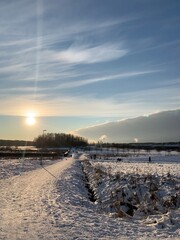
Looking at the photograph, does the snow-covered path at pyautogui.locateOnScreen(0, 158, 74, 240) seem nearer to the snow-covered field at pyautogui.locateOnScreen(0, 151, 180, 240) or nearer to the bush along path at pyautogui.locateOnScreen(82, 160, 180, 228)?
the snow-covered field at pyautogui.locateOnScreen(0, 151, 180, 240)

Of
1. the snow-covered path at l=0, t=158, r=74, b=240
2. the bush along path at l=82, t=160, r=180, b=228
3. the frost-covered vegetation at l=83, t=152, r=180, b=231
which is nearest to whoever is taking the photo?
the snow-covered path at l=0, t=158, r=74, b=240

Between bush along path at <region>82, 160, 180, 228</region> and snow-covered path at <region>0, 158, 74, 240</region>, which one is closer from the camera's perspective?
snow-covered path at <region>0, 158, 74, 240</region>

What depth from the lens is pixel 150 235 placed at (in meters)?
9.99

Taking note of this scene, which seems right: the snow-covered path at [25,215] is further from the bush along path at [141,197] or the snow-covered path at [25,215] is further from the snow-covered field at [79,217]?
the bush along path at [141,197]

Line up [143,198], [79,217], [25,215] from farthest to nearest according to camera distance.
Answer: [143,198], [25,215], [79,217]

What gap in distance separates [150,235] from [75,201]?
7.10m

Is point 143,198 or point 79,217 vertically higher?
point 143,198

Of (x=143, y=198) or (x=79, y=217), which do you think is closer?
(x=79, y=217)

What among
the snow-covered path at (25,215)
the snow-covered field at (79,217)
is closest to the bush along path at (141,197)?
the snow-covered field at (79,217)

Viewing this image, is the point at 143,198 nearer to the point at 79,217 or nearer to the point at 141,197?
the point at 141,197

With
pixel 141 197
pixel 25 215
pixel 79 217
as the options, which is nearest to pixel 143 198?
pixel 141 197

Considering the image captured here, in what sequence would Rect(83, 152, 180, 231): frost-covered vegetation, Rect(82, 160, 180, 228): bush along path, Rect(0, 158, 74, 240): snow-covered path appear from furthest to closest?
Rect(82, 160, 180, 228): bush along path
Rect(83, 152, 180, 231): frost-covered vegetation
Rect(0, 158, 74, 240): snow-covered path

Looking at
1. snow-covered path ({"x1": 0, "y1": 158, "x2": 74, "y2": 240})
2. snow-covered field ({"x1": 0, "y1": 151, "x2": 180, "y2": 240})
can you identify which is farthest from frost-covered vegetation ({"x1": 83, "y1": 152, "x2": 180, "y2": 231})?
snow-covered path ({"x1": 0, "y1": 158, "x2": 74, "y2": 240})

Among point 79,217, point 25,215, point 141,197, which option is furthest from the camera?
point 141,197
